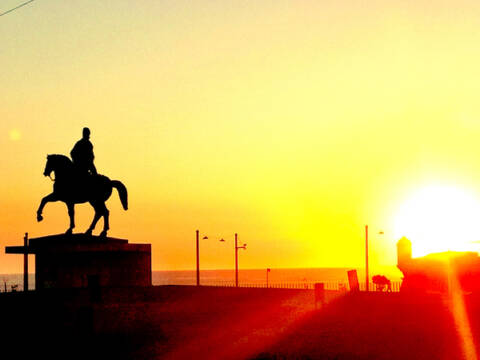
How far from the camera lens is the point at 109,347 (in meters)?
23.6

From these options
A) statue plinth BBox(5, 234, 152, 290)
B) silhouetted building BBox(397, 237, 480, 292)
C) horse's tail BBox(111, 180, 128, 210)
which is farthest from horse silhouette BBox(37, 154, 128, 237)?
silhouetted building BBox(397, 237, 480, 292)

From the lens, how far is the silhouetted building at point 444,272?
68562mm

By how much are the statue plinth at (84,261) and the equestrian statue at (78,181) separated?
0.90 metres

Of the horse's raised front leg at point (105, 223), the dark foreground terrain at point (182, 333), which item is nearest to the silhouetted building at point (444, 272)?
the dark foreground terrain at point (182, 333)

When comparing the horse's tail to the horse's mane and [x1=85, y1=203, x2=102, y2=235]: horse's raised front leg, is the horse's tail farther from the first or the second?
the horse's mane

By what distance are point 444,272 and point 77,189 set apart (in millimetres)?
51147

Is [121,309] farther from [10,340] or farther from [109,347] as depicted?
[10,340]

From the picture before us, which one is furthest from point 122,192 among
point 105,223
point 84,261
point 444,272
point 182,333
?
point 444,272

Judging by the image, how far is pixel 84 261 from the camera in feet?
86.3

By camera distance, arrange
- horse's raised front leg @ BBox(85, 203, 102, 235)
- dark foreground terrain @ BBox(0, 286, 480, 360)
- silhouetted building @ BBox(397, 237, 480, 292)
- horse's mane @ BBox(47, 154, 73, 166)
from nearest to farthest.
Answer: dark foreground terrain @ BBox(0, 286, 480, 360), horse's mane @ BBox(47, 154, 73, 166), horse's raised front leg @ BBox(85, 203, 102, 235), silhouetted building @ BBox(397, 237, 480, 292)

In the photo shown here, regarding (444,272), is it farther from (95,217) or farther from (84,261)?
(84,261)

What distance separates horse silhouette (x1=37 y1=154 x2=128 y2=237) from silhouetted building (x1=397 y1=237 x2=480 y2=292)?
44798 millimetres

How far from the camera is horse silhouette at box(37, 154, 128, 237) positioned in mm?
25906

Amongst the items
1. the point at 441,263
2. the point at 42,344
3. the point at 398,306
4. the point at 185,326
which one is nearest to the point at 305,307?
the point at 398,306
